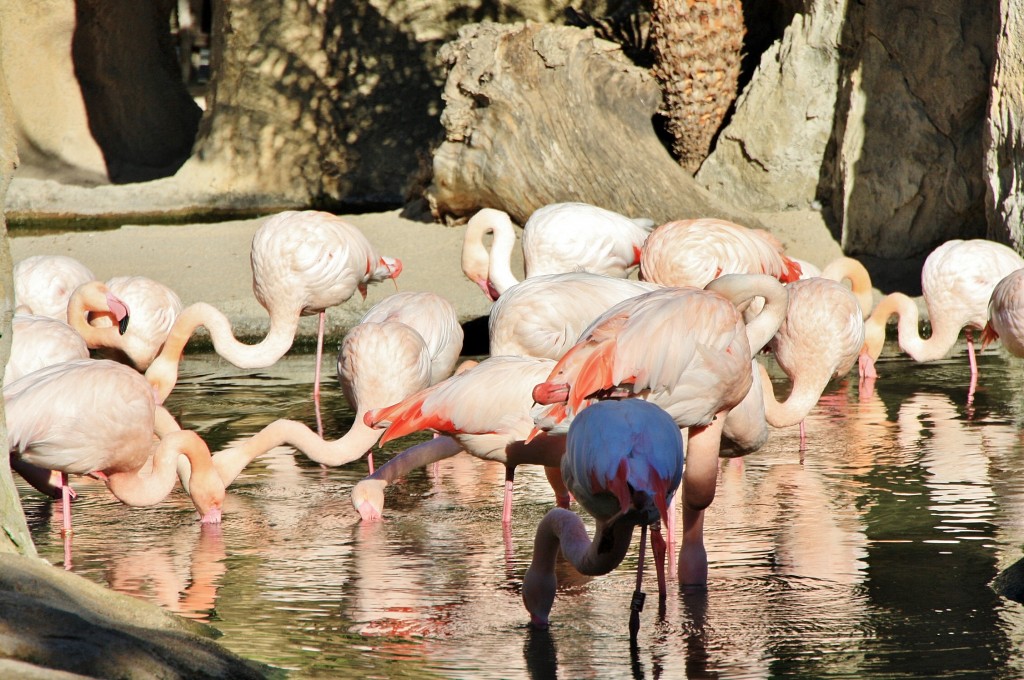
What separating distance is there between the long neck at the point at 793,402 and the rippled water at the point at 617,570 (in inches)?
8.2

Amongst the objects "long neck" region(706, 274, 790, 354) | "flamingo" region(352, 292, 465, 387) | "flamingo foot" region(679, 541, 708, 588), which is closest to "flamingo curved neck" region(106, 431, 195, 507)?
"flamingo" region(352, 292, 465, 387)

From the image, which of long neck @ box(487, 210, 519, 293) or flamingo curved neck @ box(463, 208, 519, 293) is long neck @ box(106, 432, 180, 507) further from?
long neck @ box(487, 210, 519, 293)

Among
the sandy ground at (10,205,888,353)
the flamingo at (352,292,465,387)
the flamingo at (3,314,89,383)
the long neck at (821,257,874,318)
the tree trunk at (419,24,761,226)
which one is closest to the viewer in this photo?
the flamingo at (3,314,89,383)

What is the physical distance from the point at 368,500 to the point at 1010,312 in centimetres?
334

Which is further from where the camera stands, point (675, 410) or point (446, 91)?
point (446, 91)

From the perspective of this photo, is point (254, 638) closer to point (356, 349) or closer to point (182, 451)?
point (182, 451)

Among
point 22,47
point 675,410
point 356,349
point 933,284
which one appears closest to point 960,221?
point 933,284

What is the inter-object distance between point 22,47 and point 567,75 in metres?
7.47

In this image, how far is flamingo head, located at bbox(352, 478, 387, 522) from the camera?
4.48 metres

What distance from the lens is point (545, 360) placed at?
4316 mm

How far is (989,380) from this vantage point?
6.93 metres

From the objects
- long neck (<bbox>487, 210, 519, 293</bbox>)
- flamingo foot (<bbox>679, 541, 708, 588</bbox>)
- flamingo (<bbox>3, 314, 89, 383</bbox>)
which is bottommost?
flamingo foot (<bbox>679, 541, 708, 588</bbox>)

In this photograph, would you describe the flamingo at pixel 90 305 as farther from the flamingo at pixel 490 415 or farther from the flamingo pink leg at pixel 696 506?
the flamingo pink leg at pixel 696 506

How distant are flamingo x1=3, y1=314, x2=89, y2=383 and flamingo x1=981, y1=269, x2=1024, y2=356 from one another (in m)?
4.18
